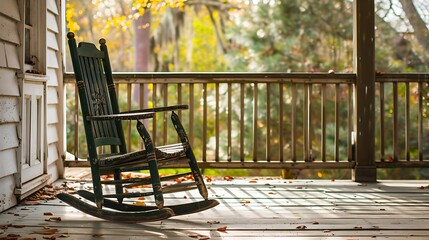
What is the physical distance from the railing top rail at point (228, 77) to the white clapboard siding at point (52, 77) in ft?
0.57

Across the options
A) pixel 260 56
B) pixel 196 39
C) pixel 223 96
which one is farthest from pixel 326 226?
pixel 196 39

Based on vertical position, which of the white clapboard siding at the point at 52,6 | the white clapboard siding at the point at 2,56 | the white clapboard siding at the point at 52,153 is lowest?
the white clapboard siding at the point at 52,153

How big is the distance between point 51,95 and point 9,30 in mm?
1379

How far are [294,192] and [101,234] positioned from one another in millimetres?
2119

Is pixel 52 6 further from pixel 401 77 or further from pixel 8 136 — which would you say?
pixel 401 77

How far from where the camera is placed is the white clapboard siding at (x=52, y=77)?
5.70 m

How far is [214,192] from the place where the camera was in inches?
216

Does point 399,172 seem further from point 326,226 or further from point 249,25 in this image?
point 326,226

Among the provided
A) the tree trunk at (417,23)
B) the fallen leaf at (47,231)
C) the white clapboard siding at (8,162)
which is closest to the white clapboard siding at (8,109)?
the white clapboard siding at (8,162)

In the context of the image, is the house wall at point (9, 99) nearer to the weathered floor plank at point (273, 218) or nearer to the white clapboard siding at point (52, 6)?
the weathered floor plank at point (273, 218)

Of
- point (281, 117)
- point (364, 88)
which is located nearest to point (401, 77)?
point (364, 88)

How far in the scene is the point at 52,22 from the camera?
5.83 m

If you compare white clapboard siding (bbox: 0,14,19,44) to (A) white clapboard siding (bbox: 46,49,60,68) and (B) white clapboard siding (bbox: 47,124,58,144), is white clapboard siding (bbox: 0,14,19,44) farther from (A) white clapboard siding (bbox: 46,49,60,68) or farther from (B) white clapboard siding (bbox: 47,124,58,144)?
(B) white clapboard siding (bbox: 47,124,58,144)

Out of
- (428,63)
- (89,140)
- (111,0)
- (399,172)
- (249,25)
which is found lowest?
(399,172)
